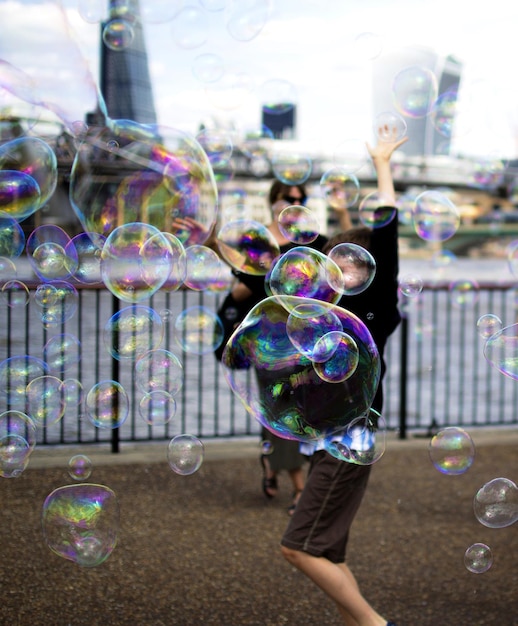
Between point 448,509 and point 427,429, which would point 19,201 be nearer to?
point 448,509

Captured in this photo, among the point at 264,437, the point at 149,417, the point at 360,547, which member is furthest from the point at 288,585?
the point at 264,437

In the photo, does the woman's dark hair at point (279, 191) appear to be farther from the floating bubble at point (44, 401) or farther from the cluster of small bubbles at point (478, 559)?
the cluster of small bubbles at point (478, 559)

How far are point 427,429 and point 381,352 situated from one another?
165 inches

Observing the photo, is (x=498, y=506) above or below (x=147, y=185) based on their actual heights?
below

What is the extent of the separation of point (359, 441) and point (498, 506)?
0.78 m

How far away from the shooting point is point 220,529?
433 centimetres

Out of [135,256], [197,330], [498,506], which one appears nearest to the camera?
[498,506]

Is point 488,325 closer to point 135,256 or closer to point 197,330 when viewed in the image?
point 197,330

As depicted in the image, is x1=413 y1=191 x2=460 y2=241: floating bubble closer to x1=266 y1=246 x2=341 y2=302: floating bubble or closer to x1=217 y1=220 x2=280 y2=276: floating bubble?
x1=217 y1=220 x2=280 y2=276: floating bubble

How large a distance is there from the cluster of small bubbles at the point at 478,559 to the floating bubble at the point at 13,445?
1.81m

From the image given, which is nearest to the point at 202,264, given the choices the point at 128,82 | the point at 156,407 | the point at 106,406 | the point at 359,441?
Answer: the point at 156,407

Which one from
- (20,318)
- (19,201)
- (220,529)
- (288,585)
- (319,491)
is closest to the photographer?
(319,491)

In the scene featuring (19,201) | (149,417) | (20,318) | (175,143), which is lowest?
(20,318)

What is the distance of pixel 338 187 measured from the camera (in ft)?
14.9
